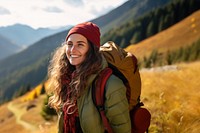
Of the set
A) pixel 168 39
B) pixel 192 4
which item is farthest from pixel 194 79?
pixel 192 4

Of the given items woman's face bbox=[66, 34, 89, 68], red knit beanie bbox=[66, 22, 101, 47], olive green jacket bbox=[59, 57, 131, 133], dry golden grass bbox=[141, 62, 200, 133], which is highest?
red knit beanie bbox=[66, 22, 101, 47]

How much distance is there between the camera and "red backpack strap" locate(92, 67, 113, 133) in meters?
3.72

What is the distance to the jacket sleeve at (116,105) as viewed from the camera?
3662 mm

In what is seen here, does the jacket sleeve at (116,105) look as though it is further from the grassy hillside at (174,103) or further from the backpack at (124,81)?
the grassy hillside at (174,103)

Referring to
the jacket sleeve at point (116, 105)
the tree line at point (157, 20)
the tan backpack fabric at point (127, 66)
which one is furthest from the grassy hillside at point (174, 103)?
the tree line at point (157, 20)

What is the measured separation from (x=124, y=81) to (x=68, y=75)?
76 centimetres

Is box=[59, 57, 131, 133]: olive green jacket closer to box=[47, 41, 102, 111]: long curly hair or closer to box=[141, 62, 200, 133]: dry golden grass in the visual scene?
box=[47, 41, 102, 111]: long curly hair

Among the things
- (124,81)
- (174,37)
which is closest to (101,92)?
(124,81)

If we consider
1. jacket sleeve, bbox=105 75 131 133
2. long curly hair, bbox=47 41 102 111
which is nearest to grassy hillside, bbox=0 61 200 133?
jacket sleeve, bbox=105 75 131 133

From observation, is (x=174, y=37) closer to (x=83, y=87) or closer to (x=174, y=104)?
(x=174, y=104)

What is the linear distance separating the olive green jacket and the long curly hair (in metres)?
0.09

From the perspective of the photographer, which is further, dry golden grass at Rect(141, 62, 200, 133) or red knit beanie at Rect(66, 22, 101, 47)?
dry golden grass at Rect(141, 62, 200, 133)

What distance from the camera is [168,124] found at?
6125 mm

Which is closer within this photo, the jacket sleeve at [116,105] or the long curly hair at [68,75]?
the jacket sleeve at [116,105]
